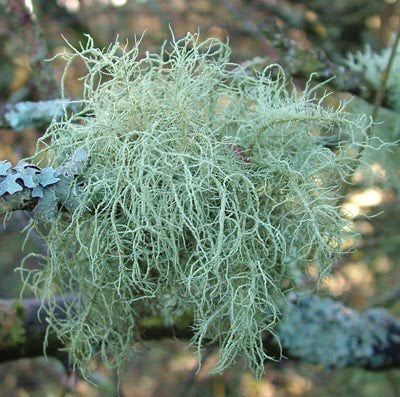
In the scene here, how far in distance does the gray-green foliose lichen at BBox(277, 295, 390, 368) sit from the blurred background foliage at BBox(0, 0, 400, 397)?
445 mm

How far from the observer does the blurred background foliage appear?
190cm

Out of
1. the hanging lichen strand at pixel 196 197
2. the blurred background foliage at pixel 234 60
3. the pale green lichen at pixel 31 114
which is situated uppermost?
the hanging lichen strand at pixel 196 197

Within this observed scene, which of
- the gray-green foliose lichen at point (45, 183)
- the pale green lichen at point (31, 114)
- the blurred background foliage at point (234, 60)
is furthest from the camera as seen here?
the blurred background foliage at point (234, 60)

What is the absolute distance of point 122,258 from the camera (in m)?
0.72

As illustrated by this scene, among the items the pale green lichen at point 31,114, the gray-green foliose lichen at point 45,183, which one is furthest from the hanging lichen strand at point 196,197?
the pale green lichen at point 31,114

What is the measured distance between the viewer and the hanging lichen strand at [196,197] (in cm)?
71

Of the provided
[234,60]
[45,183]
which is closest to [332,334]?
[45,183]

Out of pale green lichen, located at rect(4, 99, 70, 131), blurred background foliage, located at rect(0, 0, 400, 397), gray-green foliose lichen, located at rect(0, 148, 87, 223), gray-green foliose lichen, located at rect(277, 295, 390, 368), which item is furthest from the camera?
blurred background foliage, located at rect(0, 0, 400, 397)

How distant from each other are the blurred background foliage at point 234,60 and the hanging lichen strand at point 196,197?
942 mm

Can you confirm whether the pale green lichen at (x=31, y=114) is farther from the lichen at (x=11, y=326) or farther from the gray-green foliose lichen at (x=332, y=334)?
the gray-green foliose lichen at (x=332, y=334)

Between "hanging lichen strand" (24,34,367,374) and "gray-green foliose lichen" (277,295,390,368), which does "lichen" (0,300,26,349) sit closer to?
"hanging lichen strand" (24,34,367,374)

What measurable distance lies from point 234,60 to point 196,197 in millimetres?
1290

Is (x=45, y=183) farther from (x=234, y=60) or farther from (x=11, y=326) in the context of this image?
(x=234, y=60)

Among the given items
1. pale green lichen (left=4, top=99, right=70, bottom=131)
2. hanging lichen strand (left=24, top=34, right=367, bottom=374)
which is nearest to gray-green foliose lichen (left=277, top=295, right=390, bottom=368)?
hanging lichen strand (left=24, top=34, right=367, bottom=374)
